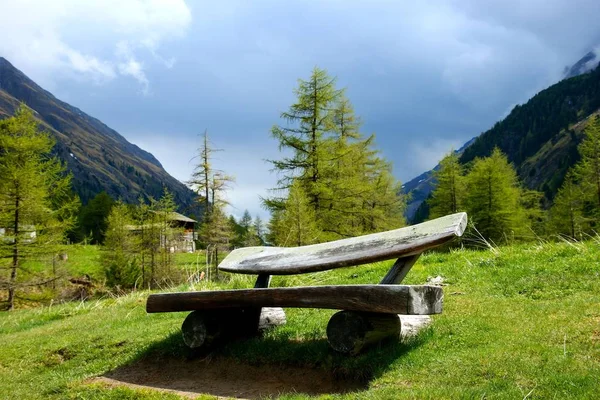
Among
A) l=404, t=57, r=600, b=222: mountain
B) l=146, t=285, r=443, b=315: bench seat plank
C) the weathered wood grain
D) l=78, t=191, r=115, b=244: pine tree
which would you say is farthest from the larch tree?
l=404, t=57, r=600, b=222: mountain

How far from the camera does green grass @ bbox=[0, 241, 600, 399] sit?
4.06m

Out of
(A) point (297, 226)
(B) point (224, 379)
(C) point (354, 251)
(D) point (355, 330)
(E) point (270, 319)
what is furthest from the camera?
(A) point (297, 226)

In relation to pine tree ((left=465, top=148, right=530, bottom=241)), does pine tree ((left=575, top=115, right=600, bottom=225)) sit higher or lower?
higher

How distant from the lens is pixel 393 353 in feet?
16.3

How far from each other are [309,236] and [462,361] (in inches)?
676

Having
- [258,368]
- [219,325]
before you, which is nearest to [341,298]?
[258,368]

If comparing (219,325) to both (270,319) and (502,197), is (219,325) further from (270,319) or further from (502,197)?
(502,197)

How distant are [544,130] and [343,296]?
175993 mm

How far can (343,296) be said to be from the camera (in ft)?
16.0

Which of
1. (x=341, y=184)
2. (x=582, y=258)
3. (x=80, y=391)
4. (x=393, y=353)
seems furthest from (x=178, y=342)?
(x=341, y=184)

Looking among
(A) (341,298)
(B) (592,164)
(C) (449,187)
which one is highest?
(B) (592,164)

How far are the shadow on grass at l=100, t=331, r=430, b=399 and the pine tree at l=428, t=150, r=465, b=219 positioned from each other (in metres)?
34.9

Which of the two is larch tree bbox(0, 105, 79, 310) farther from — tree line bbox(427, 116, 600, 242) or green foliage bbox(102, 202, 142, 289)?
tree line bbox(427, 116, 600, 242)

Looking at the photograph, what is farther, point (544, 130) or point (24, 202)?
point (544, 130)
